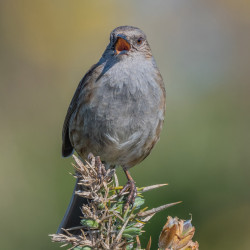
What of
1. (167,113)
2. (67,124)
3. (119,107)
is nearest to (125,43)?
(119,107)

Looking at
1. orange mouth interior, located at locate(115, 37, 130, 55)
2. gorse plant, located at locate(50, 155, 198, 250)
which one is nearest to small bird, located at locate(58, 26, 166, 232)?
orange mouth interior, located at locate(115, 37, 130, 55)

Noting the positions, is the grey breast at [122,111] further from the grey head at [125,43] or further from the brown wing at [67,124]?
the brown wing at [67,124]

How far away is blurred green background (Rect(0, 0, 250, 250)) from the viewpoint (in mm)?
4949

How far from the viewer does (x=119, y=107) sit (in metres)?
4.49

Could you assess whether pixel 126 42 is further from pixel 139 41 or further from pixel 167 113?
pixel 167 113

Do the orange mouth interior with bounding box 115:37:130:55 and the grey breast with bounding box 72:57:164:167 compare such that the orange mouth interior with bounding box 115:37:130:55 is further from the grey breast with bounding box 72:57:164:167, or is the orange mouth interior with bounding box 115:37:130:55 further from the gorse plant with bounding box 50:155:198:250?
the gorse plant with bounding box 50:155:198:250

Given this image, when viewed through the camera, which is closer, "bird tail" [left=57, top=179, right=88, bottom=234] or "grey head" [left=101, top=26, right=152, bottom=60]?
"bird tail" [left=57, top=179, right=88, bottom=234]

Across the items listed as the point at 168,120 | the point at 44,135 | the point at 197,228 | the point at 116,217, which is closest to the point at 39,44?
the point at 44,135

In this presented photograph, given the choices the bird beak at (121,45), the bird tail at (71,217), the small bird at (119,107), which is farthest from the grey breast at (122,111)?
the bird tail at (71,217)

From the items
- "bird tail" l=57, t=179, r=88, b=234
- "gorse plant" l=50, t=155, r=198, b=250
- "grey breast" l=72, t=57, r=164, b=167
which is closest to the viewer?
"gorse plant" l=50, t=155, r=198, b=250

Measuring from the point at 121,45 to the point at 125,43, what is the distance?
0.14 ft

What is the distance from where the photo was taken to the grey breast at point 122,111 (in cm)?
451

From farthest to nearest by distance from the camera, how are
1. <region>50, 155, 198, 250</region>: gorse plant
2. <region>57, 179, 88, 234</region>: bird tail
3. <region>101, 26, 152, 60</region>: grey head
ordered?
<region>101, 26, 152, 60</region>: grey head, <region>57, 179, 88, 234</region>: bird tail, <region>50, 155, 198, 250</region>: gorse plant

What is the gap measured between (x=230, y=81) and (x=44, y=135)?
7.95 ft
